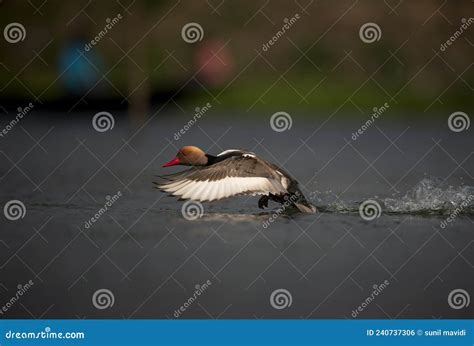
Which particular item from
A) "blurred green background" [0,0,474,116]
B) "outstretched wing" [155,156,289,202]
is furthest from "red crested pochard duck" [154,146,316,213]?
"blurred green background" [0,0,474,116]

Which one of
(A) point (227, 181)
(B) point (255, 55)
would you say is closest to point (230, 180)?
(A) point (227, 181)

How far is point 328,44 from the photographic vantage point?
24.2 m

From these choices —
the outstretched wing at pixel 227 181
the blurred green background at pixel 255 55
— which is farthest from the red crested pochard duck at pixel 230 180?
the blurred green background at pixel 255 55

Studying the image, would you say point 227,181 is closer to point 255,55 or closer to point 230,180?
point 230,180

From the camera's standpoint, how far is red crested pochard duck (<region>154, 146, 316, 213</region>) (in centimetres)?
975

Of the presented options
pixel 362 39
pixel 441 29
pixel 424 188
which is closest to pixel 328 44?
pixel 362 39

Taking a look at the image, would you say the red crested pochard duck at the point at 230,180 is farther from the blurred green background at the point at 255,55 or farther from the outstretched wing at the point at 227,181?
the blurred green background at the point at 255,55

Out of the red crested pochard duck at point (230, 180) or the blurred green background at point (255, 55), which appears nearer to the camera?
the red crested pochard duck at point (230, 180)

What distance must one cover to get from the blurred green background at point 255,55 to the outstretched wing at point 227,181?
1059cm

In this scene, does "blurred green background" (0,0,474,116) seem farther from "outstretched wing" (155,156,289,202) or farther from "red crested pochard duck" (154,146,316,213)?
"outstretched wing" (155,156,289,202)

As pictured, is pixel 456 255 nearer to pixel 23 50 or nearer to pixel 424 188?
pixel 424 188

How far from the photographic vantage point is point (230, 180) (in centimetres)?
1009

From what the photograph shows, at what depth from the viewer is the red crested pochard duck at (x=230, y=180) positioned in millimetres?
9750

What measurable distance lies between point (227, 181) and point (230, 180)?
0.15ft
